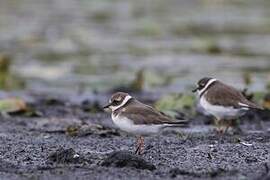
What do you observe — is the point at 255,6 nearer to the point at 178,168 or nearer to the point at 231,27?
the point at 231,27

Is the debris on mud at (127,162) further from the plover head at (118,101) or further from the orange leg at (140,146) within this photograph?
the plover head at (118,101)

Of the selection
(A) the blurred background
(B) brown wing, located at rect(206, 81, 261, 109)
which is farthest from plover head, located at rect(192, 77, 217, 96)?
(A) the blurred background

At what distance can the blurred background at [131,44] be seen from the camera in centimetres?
1462

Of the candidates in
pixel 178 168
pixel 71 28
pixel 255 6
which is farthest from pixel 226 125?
pixel 255 6

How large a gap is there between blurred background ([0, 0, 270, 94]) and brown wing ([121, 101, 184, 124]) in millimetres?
5194

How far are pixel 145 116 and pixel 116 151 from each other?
81 cm

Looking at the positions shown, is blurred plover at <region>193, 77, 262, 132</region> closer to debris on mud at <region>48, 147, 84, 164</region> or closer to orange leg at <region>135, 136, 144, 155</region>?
orange leg at <region>135, 136, 144, 155</region>

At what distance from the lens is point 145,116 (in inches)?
316

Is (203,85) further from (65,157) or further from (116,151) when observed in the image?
(65,157)

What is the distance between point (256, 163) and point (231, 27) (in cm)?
1521

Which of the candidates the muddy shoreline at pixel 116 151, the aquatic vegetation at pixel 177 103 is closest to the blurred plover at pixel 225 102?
the muddy shoreline at pixel 116 151

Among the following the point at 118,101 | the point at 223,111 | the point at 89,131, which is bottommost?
the point at 89,131

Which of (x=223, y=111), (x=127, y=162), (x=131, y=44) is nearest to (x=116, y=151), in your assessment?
(x=127, y=162)

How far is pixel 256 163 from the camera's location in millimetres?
7242
